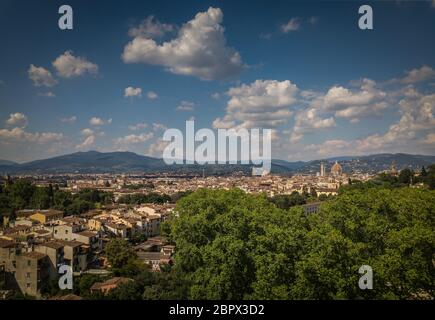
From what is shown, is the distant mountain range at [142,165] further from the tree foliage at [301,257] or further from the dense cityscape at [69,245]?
the tree foliage at [301,257]

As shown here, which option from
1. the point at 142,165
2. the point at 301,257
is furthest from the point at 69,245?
the point at 142,165

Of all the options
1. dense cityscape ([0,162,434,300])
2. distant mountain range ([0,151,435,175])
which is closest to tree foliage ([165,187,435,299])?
dense cityscape ([0,162,434,300])

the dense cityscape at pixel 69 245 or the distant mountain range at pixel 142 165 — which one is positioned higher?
the distant mountain range at pixel 142 165

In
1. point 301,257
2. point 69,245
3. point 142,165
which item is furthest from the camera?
point 142,165

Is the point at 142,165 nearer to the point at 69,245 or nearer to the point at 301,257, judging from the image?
the point at 69,245

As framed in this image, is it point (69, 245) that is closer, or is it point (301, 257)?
point (301, 257)

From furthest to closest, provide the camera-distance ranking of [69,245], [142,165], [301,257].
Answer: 1. [142,165]
2. [69,245]
3. [301,257]

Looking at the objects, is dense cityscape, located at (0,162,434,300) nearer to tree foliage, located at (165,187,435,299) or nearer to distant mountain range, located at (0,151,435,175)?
tree foliage, located at (165,187,435,299)

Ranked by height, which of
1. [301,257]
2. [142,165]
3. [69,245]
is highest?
[142,165]

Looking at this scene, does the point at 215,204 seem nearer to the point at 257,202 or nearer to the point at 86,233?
the point at 257,202

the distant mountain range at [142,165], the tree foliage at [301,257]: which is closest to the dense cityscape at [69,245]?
the tree foliage at [301,257]
